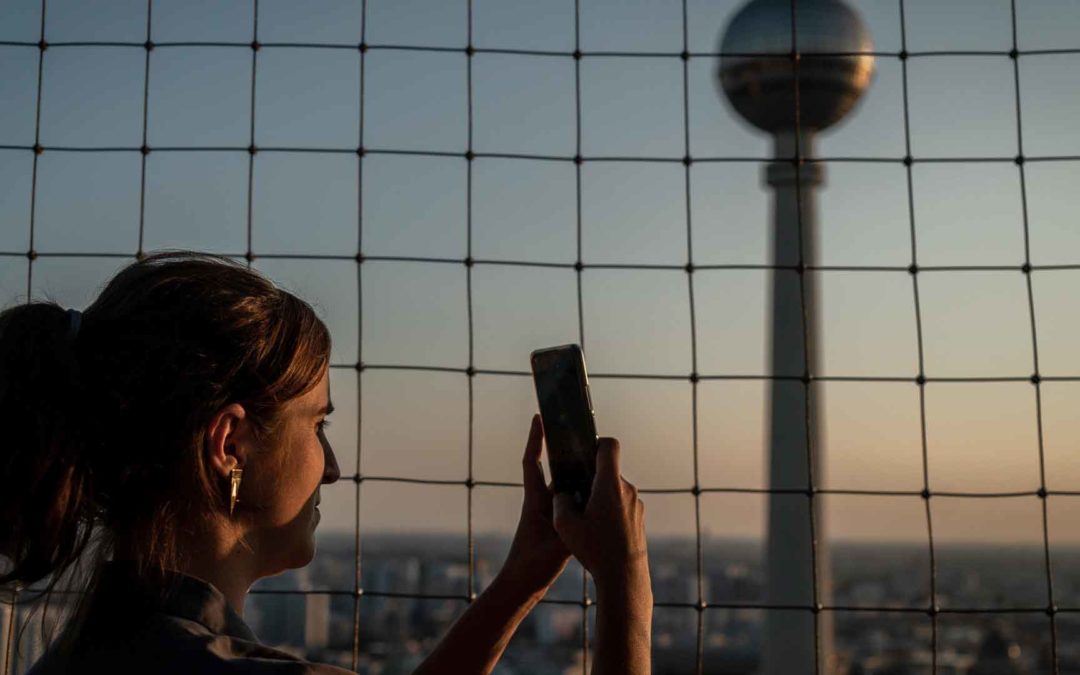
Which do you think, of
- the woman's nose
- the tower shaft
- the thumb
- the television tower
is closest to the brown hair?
the woman's nose

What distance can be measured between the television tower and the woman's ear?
12639 millimetres

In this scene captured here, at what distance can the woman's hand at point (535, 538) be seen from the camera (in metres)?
1.49

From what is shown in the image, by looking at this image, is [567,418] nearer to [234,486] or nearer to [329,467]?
[329,467]

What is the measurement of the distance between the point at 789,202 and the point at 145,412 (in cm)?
2379

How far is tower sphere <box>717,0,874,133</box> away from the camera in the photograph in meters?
18.8

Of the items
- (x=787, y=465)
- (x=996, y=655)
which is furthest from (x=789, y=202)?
(x=996, y=655)

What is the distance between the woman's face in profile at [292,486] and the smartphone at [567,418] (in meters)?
0.24

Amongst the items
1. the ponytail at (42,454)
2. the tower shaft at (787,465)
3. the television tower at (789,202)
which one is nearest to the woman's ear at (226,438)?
the ponytail at (42,454)

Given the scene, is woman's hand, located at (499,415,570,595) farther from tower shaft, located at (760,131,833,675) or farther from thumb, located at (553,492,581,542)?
tower shaft, located at (760,131,833,675)

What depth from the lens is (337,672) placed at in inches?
42.6

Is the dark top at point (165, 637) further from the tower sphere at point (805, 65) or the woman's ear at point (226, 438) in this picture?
the tower sphere at point (805, 65)

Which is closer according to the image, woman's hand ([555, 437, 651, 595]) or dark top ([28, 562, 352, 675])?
dark top ([28, 562, 352, 675])

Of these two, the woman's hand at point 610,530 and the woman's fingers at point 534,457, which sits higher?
the woman's fingers at point 534,457

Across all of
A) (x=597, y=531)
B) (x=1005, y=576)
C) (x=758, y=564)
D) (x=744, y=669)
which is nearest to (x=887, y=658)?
(x=744, y=669)
